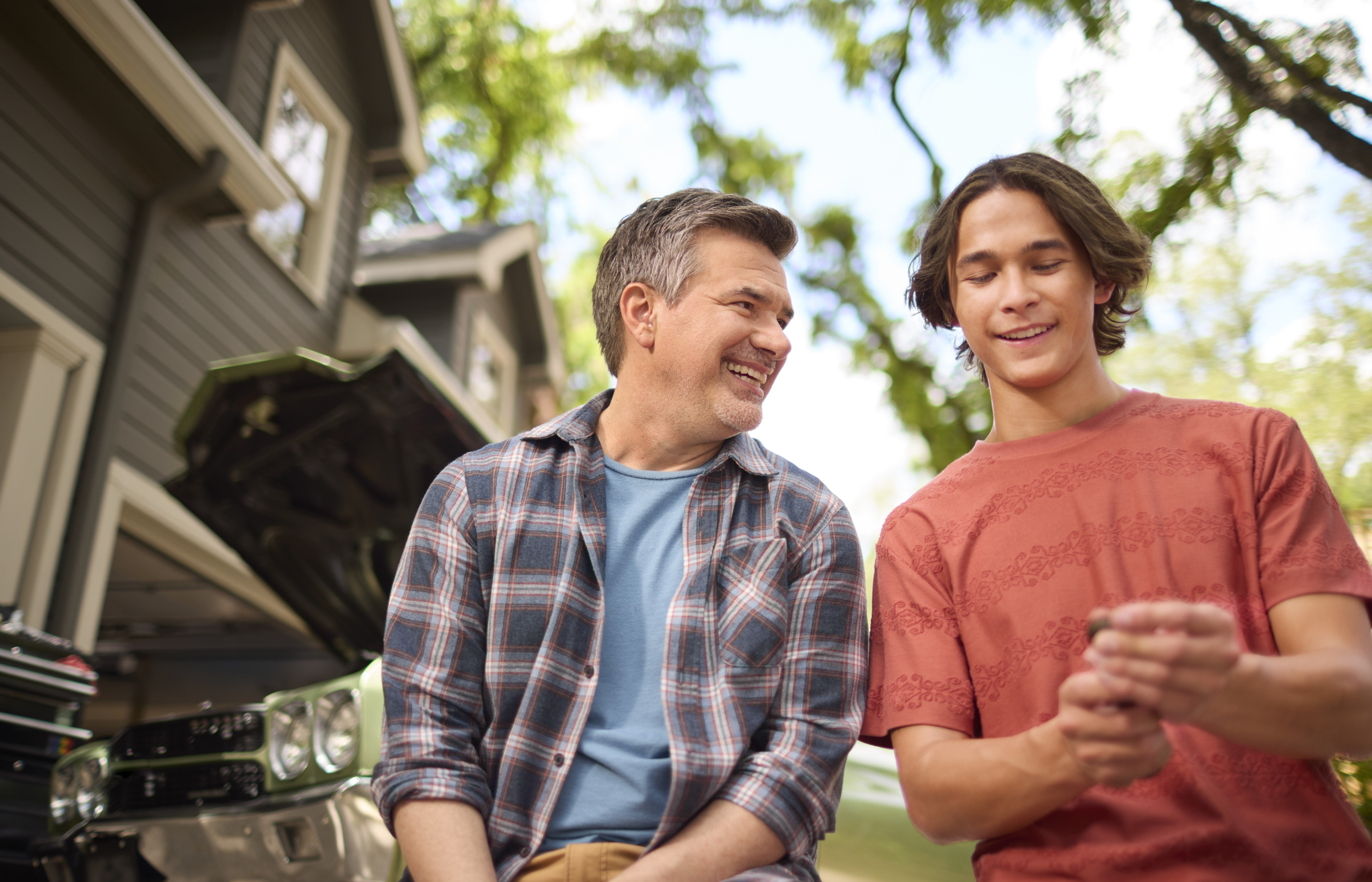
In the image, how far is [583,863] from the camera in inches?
63.4

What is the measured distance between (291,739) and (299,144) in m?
6.20

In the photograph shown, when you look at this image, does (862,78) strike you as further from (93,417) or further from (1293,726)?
(1293,726)

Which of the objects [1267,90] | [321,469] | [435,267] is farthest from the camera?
[435,267]

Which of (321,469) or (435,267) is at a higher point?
(435,267)

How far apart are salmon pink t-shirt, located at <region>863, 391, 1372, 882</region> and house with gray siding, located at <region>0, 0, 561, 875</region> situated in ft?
7.00

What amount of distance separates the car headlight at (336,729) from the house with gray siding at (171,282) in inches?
32.2

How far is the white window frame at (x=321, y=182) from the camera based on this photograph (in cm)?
714

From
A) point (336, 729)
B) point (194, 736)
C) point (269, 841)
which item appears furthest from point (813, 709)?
point (194, 736)

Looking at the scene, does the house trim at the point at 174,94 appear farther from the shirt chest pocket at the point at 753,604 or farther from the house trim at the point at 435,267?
the shirt chest pocket at the point at 753,604

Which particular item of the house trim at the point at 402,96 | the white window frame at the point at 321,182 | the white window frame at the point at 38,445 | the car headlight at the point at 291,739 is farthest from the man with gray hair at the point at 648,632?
the house trim at the point at 402,96

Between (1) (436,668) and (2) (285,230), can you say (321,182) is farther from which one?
(1) (436,668)

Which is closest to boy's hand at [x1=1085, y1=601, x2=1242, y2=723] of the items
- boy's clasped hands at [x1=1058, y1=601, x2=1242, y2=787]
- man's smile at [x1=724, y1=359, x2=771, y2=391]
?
boy's clasped hands at [x1=1058, y1=601, x2=1242, y2=787]

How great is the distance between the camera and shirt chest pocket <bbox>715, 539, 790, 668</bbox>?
1788mm

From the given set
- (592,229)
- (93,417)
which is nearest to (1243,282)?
(592,229)
